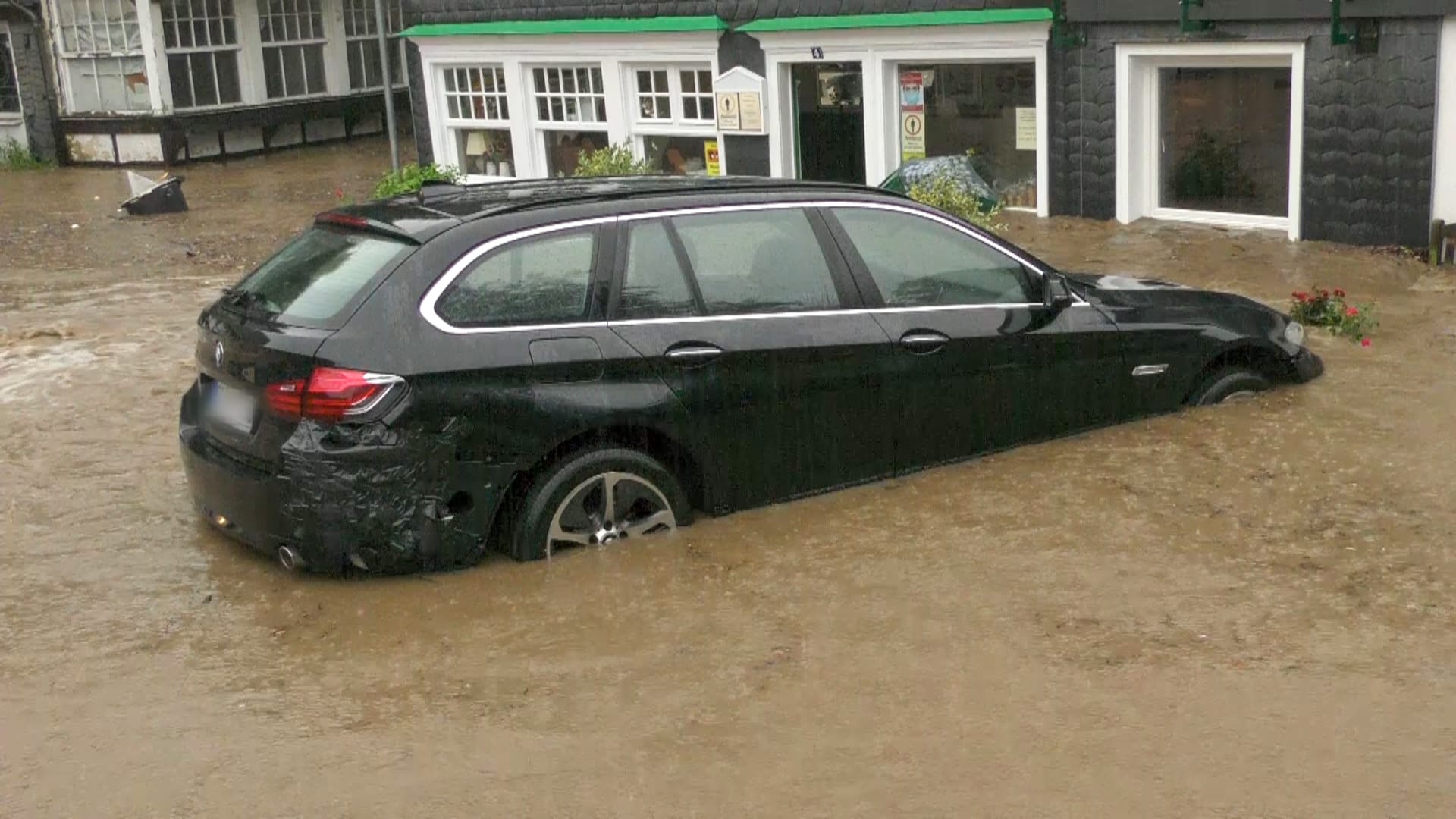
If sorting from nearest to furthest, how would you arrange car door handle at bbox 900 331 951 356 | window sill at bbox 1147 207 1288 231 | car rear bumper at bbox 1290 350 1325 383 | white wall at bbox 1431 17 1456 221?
car door handle at bbox 900 331 951 356
car rear bumper at bbox 1290 350 1325 383
white wall at bbox 1431 17 1456 221
window sill at bbox 1147 207 1288 231

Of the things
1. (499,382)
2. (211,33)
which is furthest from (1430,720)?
(211,33)

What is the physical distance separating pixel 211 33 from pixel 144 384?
20276 millimetres

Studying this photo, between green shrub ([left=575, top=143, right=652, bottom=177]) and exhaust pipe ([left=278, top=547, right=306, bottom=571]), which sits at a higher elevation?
green shrub ([left=575, top=143, right=652, bottom=177])

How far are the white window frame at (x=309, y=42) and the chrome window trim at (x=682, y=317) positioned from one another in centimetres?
2461

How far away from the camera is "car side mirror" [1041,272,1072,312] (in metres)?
7.34

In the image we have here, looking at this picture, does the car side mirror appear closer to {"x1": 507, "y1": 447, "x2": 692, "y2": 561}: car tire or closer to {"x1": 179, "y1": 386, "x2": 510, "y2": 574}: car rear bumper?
{"x1": 507, "y1": 447, "x2": 692, "y2": 561}: car tire

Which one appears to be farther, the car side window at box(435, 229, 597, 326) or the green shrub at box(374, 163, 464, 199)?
the green shrub at box(374, 163, 464, 199)

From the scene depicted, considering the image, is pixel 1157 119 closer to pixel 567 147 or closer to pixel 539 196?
pixel 567 147

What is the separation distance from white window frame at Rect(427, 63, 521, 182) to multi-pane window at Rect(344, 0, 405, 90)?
10.8m

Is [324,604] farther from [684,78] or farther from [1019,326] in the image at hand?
[684,78]

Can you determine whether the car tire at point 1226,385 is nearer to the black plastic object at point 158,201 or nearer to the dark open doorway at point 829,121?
the dark open doorway at point 829,121

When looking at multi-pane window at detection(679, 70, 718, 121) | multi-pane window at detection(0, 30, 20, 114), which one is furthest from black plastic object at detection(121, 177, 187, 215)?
multi-pane window at detection(0, 30, 20, 114)

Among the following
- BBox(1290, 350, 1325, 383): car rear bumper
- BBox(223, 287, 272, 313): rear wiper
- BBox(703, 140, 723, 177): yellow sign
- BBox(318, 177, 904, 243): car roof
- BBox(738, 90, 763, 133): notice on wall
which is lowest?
BBox(1290, 350, 1325, 383): car rear bumper

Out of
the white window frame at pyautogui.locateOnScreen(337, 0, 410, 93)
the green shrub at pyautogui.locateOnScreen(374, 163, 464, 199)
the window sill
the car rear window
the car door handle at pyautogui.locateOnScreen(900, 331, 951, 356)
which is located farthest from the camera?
the white window frame at pyautogui.locateOnScreen(337, 0, 410, 93)
